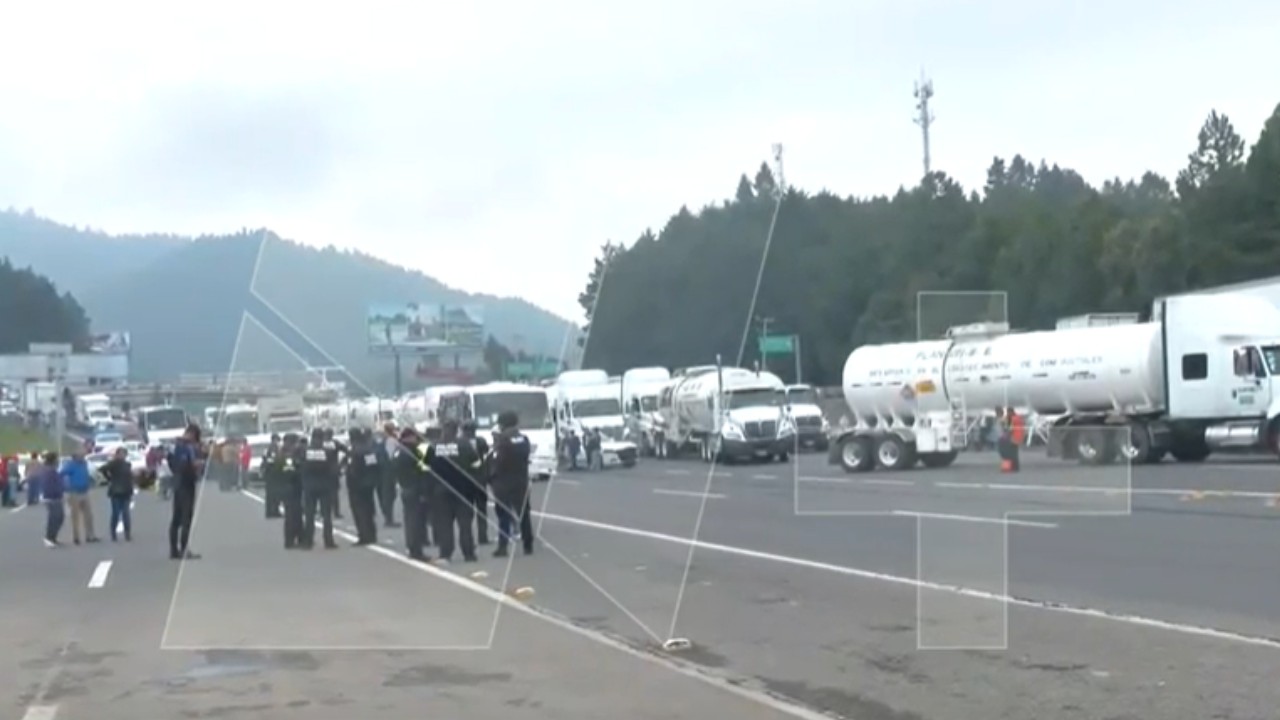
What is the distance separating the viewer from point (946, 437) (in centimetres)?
4344

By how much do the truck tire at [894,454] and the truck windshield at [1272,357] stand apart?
8241 mm

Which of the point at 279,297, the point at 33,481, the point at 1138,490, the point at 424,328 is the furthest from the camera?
the point at 33,481

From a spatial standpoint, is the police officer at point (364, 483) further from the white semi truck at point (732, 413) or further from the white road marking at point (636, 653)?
the white semi truck at point (732, 413)

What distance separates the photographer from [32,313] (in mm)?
62625

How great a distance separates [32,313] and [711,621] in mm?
51698

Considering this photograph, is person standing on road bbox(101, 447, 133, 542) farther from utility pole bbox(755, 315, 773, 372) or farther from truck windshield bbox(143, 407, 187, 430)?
utility pole bbox(755, 315, 773, 372)

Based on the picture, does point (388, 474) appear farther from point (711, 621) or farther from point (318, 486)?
point (711, 621)

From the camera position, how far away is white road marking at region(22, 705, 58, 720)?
11508 mm

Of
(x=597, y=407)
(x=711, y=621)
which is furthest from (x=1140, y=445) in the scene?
(x=711, y=621)

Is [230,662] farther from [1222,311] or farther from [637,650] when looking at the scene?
[1222,311]

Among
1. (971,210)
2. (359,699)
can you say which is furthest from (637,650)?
(971,210)

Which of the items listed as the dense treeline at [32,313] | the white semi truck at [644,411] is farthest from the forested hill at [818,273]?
the dense treeline at [32,313]

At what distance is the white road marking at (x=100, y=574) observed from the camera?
21.8m

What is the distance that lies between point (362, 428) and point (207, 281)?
588 centimetres
